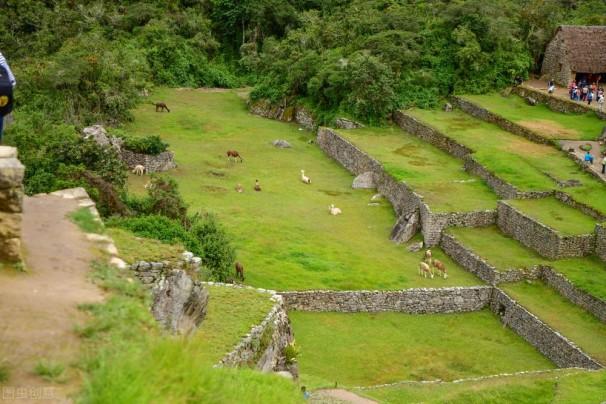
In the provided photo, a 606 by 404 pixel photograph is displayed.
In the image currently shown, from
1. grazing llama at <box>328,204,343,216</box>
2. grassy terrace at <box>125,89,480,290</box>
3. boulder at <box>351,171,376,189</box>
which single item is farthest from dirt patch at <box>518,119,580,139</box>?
grazing llama at <box>328,204,343,216</box>

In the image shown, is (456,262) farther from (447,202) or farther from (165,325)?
(165,325)

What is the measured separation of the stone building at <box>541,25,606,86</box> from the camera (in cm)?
4894

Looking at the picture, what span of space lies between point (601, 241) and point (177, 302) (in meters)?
21.3

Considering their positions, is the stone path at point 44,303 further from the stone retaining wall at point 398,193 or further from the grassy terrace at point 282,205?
the stone retaining wall at point 398,193

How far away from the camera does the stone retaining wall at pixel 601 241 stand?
29375mm

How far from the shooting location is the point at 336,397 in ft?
57.1

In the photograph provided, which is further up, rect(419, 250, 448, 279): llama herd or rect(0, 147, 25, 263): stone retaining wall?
rect(0, 147, 25, 263): stone retaining wall

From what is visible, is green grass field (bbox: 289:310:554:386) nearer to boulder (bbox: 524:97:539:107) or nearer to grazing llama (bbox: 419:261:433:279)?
grazing llama (bbox: 419:261:433:279)

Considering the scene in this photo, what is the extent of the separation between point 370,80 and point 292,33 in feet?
37.0

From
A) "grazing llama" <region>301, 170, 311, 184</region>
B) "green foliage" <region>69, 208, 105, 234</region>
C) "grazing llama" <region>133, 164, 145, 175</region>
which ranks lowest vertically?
"grazing llama" <region>301, 170, 311, 184</region>

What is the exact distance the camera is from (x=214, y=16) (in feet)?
218

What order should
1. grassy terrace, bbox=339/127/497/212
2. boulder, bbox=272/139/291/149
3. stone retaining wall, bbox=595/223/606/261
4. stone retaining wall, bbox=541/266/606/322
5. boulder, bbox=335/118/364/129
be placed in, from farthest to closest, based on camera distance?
boulder, bbox=335/118/364/129 → boulder, bbox=272/139/291/149 → grassy terrace, bbox=339/127/497/212 → stone retaining wall, bbox=595/223/606/261 → stone retaining wall, bbox=541/266/606/322

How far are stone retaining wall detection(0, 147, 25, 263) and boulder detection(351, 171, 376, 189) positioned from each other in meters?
29.4

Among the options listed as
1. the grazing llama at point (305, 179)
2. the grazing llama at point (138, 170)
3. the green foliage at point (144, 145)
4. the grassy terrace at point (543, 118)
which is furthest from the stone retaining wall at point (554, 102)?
the grazing llama at point (138, 170)
